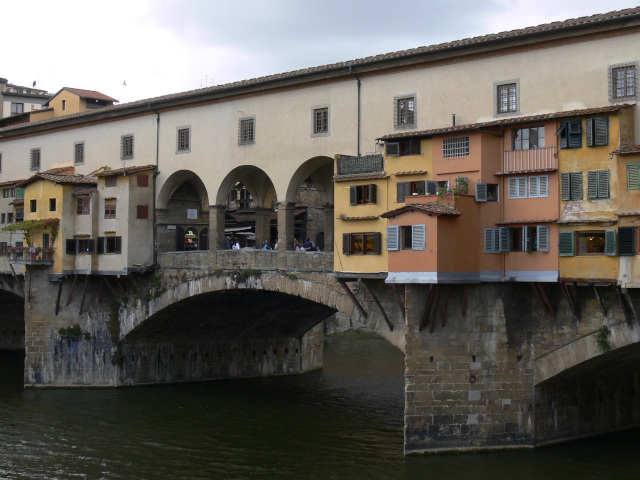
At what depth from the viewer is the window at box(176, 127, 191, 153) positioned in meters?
40.9

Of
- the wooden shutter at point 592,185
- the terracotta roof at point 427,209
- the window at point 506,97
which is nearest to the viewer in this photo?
the wooden shutter at point 592,185

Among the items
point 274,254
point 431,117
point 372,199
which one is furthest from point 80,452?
point 431,117

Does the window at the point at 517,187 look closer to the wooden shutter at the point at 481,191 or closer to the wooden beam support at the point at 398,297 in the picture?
the wooden shutter at the point at 481,191

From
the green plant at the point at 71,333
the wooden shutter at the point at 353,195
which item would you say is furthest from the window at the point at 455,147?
the green plant at the point at 71,333

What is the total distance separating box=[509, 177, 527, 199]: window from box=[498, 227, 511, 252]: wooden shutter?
3.32 ft

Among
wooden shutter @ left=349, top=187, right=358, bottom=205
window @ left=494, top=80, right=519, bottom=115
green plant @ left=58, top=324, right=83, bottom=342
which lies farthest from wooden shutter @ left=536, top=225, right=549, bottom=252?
green plant @ left=58, top=324, right=83, bottom=342

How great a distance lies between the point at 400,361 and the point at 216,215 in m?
17.0

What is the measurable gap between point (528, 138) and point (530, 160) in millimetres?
699

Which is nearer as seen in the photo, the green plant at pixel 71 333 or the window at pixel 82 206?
the window at pixel 82 206

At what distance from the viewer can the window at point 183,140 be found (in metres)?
40.9

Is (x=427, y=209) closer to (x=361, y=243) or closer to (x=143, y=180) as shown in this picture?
(x=361, y=243)

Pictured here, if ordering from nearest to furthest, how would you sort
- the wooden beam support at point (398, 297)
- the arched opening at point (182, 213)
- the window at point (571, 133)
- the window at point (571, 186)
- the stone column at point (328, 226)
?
the window at point (571, 133) < the window at point (571, 186) < the wooden beam support at point (398, 297) < the stone column at point (328, 226) < the arched opening at point (182, 213)

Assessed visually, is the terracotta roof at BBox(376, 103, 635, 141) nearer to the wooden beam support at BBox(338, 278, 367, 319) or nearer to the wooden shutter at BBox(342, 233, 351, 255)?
the wooden shutter at BBox(342, 233, 351, 255)

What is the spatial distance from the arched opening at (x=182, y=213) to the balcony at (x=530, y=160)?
1757 centimetres
